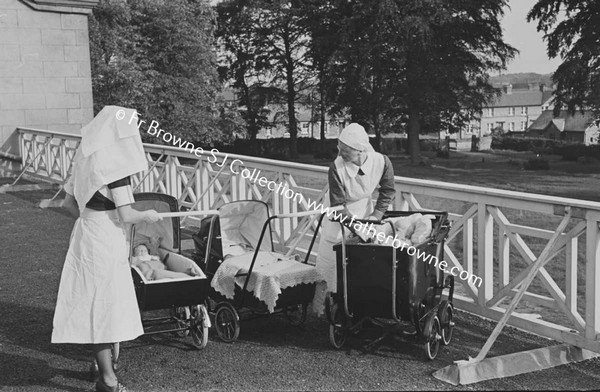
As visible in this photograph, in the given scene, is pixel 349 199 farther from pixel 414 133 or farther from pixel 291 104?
pixel 291 104

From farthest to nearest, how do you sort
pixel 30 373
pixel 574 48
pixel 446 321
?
pixel 574 48
pixel 446 321
pixel 30 373

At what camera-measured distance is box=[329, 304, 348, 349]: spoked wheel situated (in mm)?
5812

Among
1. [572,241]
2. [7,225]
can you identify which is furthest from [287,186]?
[7,225]

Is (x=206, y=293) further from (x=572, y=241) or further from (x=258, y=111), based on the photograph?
(x=258, y=111)

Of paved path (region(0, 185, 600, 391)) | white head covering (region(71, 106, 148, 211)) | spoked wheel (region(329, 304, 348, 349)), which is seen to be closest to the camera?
white head covering (region(71, 106, 148, 211))

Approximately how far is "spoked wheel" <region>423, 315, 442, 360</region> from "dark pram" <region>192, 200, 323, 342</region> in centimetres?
102

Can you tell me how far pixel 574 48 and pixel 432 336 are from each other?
103 ft

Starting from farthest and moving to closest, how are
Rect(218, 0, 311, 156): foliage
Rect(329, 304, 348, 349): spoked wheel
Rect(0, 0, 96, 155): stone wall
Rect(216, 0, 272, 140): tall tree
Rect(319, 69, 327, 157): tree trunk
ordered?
Rect(216, 0, 272, 140): tall tree < Rect(218, 0, 311, 156): foliage < Rect(319, 69, 327, 157): tree trunk < Rect(0, 0, 96, 155): stone wall < Rect(329, 304, 348, 349): spoked wheel

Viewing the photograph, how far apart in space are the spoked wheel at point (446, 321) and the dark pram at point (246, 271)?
39.9 inches

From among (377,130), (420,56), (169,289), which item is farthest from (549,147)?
(169,289)

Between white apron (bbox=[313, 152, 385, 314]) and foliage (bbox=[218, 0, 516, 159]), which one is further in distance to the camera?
foliage (bbox=[218, 0, 516, 159])

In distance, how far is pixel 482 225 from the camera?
6578 mm

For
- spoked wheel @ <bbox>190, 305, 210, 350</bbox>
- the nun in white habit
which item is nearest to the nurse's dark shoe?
the nun in white habit

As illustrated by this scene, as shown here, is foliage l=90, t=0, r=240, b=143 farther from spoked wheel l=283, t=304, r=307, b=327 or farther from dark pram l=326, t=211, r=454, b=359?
dark pram l=326, t=211, r=454, b=359
